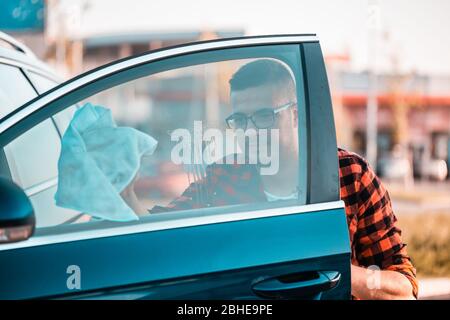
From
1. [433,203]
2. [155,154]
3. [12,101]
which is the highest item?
[12,101]

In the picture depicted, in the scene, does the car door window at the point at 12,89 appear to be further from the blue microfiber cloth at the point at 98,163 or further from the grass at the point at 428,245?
the grass at the point at 428,245

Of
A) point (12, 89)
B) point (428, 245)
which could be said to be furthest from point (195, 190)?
point (428, 245)

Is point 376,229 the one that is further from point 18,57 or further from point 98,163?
point 18,57

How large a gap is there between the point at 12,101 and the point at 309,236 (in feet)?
4.61

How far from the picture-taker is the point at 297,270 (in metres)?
1.89

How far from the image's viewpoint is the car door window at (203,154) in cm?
199

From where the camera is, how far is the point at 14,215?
1.61 metres

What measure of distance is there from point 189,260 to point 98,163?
440mm

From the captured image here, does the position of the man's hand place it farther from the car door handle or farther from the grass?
the grass

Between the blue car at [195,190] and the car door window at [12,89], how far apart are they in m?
0.35

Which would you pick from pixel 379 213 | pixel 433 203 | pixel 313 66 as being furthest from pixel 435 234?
pixel 433 203

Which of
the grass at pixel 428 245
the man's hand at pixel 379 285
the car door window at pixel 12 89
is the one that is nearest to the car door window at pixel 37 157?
the car door window at pixel 12 89

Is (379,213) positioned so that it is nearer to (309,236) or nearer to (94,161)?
(309,236)

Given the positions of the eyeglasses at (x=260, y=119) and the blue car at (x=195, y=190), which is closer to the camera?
the blue car at (x=195, y=190)
